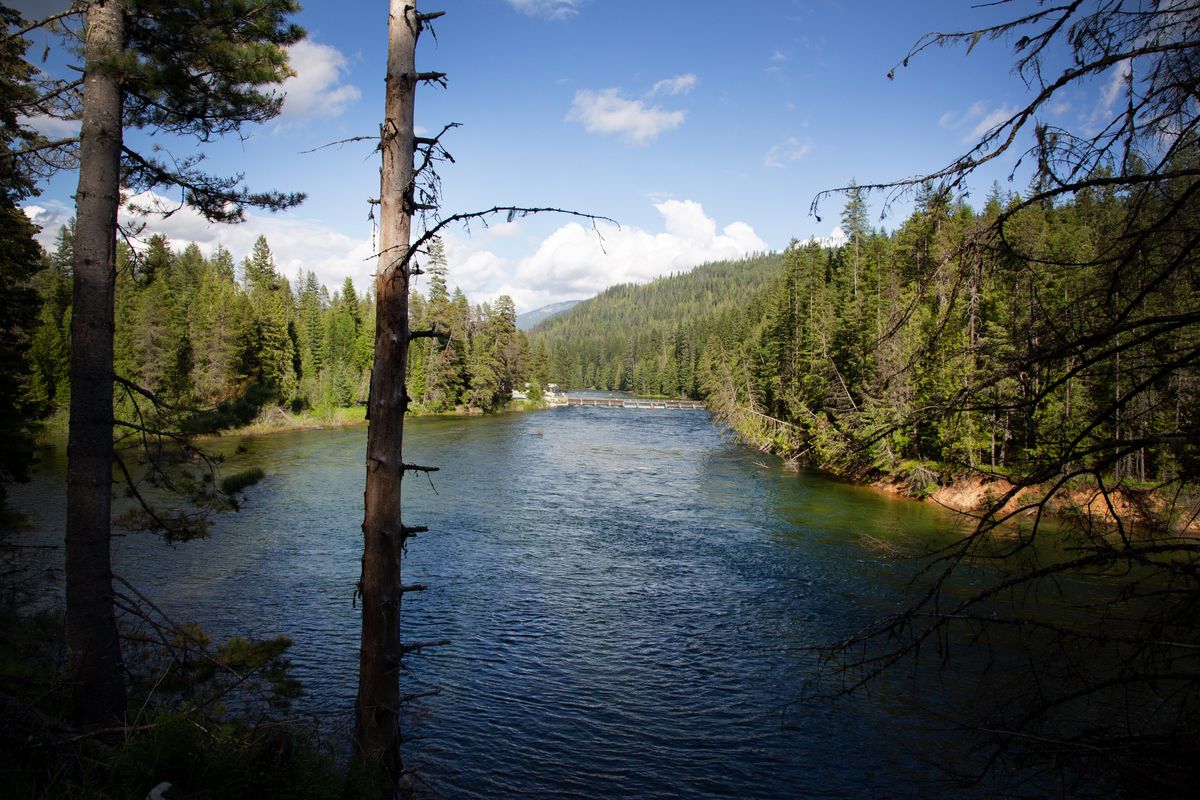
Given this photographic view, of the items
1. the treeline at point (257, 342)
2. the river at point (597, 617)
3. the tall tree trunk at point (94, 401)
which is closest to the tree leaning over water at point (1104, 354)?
the river at point (597, 617)

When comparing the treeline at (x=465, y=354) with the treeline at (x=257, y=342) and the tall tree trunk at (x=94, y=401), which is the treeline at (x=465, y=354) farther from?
the tall tree trunk at (x=94, y=401)

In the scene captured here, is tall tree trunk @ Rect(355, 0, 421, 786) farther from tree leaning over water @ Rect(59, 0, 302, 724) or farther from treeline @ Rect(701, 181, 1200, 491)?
treeline @ Rect(701, 181, 1200, 491)

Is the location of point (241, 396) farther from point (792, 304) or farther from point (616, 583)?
point (792, 304)

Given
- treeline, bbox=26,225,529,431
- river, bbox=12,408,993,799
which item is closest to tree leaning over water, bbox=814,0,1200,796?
river, bbox=12,408,993,799

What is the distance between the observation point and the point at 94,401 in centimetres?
617

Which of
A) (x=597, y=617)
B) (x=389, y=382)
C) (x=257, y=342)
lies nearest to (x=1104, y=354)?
(x=389, y=382)

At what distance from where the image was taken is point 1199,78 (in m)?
3.05

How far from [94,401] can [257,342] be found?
56.0 m

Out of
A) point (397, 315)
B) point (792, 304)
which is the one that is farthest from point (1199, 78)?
point (792, 304)

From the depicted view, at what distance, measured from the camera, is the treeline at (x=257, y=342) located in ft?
140

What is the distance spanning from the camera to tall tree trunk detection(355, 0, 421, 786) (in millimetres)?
5852

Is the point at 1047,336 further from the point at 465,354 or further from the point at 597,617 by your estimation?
the point at 465,354

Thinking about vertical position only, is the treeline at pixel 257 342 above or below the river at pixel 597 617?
above

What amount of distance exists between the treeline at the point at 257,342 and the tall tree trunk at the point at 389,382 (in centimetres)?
1395
